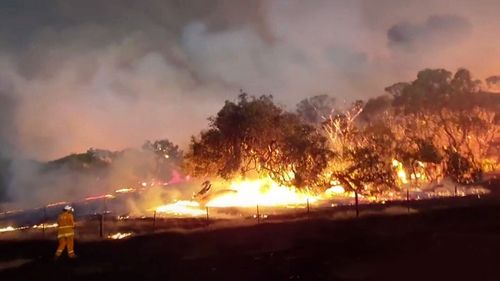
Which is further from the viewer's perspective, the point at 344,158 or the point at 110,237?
the point at 344,158

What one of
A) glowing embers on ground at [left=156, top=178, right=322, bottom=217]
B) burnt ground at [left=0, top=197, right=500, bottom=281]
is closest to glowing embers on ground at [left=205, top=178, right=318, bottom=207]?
glowing embers on ground at [left=156, top=178, right=322, bottom=217]

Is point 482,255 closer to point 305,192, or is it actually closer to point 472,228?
point 472,228

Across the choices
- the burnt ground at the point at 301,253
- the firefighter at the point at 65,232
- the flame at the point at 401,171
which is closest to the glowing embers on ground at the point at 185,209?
the burnt ground at the point at 301,253

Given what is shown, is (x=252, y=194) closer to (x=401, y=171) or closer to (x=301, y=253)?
(x=401, y=171)

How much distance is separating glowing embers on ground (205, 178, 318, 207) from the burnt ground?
1286cm

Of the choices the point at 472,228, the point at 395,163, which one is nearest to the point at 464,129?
the point at 395,163

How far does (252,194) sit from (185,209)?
597 centimetres

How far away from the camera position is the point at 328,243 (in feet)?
58.2

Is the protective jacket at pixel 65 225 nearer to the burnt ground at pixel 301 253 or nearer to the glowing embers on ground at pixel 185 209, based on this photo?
the burnt ground at pixel 301 253

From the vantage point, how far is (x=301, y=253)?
52.9ft

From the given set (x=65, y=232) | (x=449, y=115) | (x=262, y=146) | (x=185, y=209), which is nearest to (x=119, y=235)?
(x=65, y=232)

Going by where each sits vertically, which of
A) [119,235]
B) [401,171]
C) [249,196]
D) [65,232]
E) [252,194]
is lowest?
[119,235]

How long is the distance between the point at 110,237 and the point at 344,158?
18.6m

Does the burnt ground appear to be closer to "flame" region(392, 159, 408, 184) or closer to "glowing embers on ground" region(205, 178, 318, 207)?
"glowing embers on ground" region(205, 178, 318, 207)
